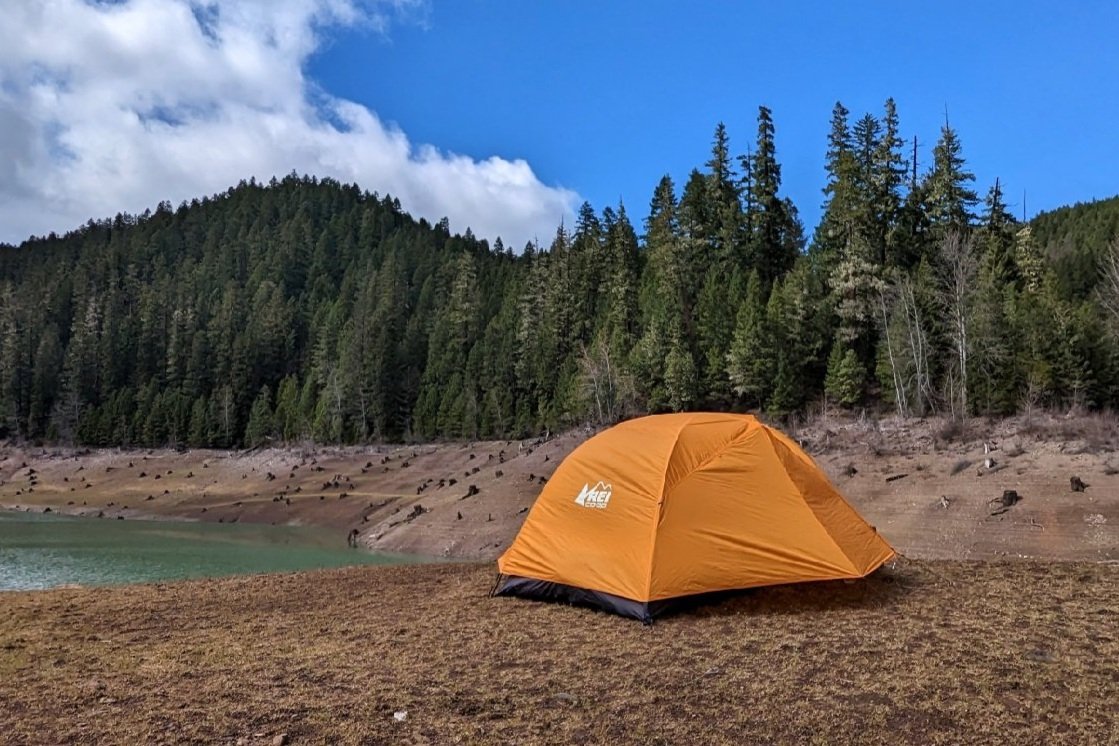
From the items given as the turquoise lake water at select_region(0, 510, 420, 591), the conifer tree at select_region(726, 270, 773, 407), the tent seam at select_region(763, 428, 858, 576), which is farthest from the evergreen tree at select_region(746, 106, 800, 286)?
the tent seam at select_region(763, 428, 858, 576)

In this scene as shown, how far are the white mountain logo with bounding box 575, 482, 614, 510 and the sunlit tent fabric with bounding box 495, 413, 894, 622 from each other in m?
0.01

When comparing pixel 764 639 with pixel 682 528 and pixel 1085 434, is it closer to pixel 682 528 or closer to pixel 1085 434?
pixel 682 528

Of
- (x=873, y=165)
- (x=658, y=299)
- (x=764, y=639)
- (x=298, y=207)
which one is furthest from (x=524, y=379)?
(x=298, y=207)

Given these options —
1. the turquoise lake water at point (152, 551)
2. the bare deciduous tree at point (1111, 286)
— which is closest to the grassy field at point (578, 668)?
the turquoise lake water at point (152, 551)

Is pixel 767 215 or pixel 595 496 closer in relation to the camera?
pixel 595 496

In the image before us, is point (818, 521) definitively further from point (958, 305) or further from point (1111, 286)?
point (1111, 286)

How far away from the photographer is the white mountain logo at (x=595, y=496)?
976 cm

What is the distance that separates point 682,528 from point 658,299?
178ft

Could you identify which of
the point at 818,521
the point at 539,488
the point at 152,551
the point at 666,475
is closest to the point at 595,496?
the point at 666,475

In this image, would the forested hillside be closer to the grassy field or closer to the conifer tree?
the conifer tree

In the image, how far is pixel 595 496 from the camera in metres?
9.90

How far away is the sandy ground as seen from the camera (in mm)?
20812

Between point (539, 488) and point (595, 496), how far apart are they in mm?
24477

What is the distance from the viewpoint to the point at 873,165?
171 ft
